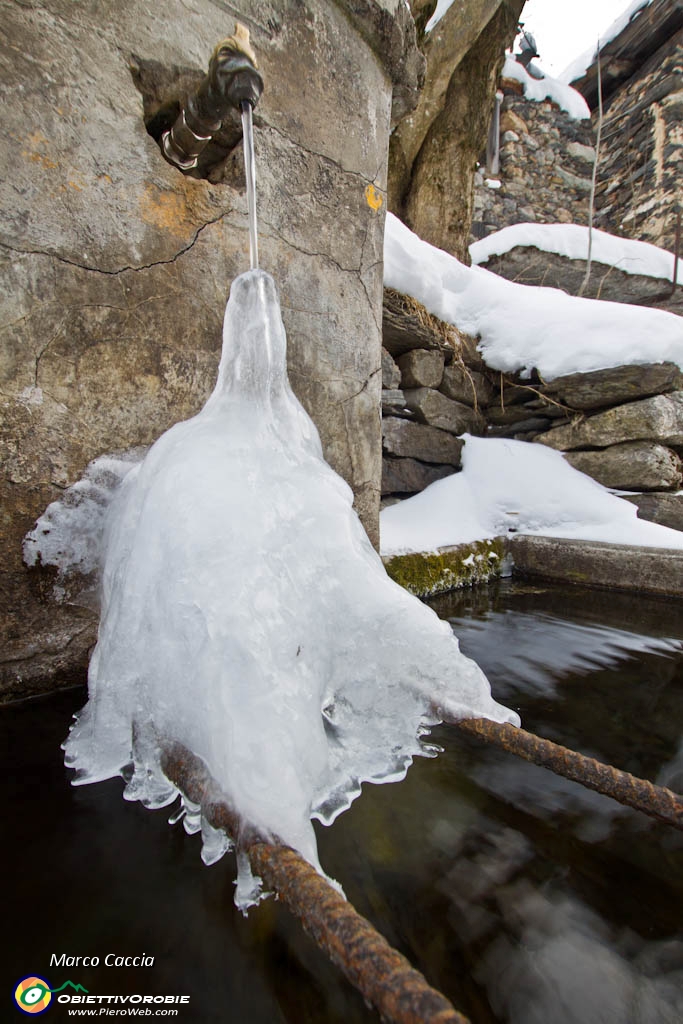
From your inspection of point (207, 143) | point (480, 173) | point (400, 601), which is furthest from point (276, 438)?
point (480, 173)

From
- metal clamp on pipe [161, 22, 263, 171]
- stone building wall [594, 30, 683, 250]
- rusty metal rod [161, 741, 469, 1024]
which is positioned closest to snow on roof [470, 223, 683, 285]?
stone building wall [594, 30, 683, 250]

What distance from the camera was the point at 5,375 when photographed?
1.35 metres

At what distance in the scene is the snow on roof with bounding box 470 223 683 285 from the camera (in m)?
7.12

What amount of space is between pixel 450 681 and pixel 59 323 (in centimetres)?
154

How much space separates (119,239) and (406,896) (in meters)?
1.94

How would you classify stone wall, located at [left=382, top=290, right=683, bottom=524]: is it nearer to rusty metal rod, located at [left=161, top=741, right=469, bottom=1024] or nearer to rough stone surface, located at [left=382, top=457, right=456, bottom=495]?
rough stone surface, located at [left=382, top=457, right=456, bottom=495]

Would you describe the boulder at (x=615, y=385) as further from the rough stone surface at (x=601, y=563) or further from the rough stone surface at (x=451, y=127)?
the rough stone surface at (x=451, y=127)

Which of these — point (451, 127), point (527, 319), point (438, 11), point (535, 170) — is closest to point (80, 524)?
point (527, 319)

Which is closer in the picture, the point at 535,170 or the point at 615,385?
the point at 615,385

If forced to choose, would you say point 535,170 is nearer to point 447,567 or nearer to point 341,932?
point 447,567

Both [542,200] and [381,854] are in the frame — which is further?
[542,200]

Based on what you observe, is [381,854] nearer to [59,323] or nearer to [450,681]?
[450,681]

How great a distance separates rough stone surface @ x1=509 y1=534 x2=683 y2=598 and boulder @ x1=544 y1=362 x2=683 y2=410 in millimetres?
1696

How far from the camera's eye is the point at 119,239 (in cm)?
152
